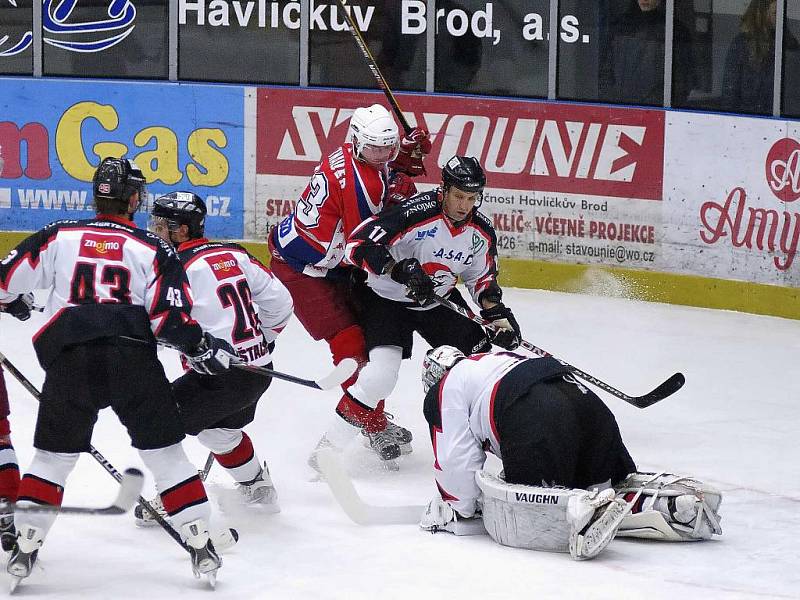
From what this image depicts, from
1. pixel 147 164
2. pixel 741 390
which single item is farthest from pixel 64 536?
pixel 147 164

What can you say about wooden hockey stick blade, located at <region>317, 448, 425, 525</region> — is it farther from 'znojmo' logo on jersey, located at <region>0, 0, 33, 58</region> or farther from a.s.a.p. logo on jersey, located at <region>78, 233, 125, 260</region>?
'znojmo' logo on jersey, located at <region>0, 0, 33, 58</region>

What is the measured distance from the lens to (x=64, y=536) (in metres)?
3.81

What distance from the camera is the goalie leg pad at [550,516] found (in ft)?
11.5

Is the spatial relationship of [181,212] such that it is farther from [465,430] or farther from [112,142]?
[112,142]

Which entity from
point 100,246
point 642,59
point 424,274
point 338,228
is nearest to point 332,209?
point 338,228

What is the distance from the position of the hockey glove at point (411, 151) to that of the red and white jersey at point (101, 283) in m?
1.74

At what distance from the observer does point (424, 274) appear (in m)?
4.42

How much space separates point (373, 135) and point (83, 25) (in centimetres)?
355

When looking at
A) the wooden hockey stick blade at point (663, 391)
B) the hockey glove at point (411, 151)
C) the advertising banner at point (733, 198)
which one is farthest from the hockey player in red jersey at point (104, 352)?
the advertising banner at point (733, 198)

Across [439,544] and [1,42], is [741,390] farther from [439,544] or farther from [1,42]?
[1,42]

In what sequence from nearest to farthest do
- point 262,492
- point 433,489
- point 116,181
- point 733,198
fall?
point 116,181 < point 262,492 < point 433,489 < point 733,198

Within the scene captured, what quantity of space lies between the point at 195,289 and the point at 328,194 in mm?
1078

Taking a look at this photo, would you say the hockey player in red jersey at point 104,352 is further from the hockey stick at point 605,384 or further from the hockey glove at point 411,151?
the hockey glove at point 411,151

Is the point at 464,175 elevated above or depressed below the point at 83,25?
below
